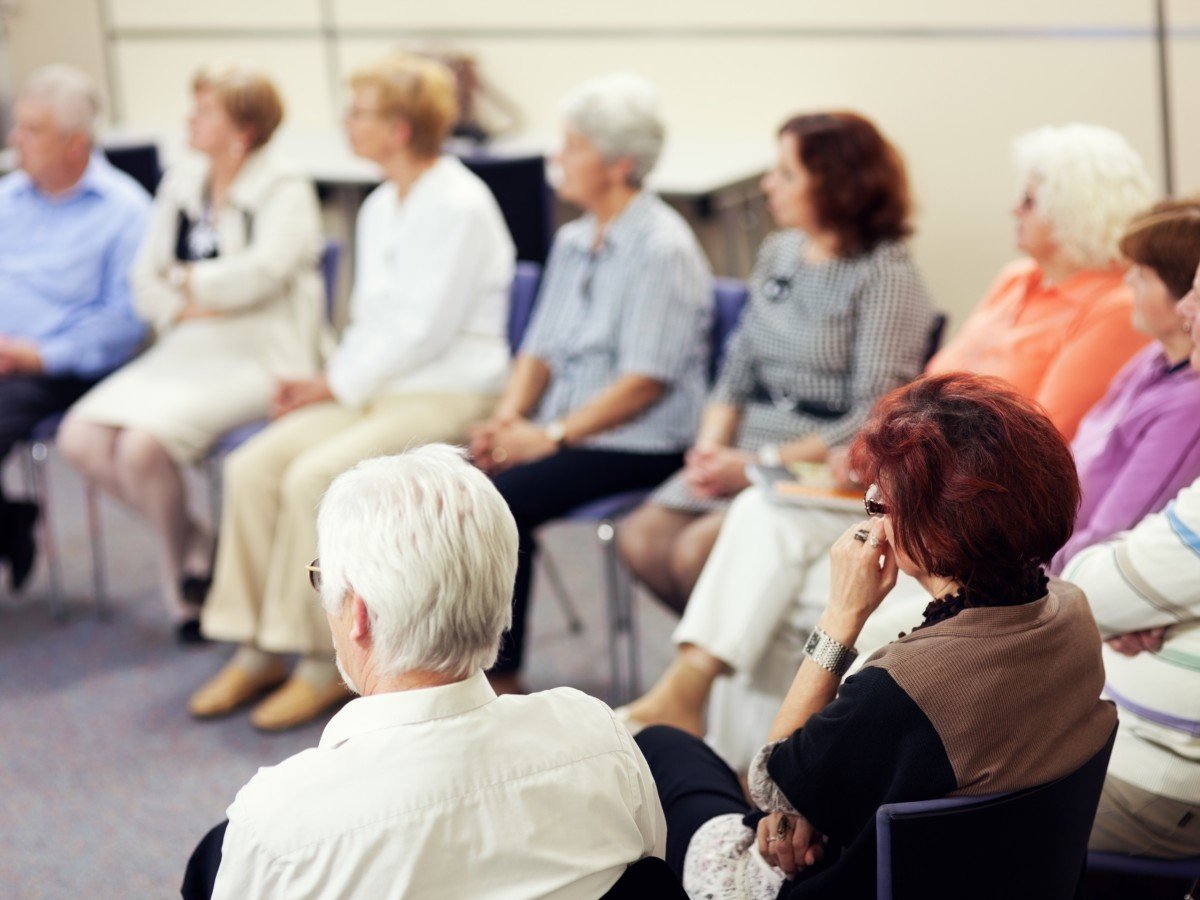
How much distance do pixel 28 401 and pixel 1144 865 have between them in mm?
2956

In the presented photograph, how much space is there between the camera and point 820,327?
299 centimetres

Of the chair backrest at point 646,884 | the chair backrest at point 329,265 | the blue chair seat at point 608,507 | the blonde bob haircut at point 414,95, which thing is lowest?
the blue chair seat at point 608,507

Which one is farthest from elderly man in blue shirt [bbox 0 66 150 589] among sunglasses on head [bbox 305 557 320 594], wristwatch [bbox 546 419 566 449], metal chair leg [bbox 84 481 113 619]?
sunglasses on head [bbox 305 557 320 594]

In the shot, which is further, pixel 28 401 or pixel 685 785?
pixel 28 401

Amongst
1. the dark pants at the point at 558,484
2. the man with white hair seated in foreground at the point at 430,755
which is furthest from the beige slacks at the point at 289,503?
the man with white hair seated in foreground at the point at 430,755

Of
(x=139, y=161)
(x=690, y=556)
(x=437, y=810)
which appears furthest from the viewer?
(x=139, y=161)

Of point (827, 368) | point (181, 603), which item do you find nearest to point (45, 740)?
point (181, 603)

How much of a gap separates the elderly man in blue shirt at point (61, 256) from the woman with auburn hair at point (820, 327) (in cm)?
171

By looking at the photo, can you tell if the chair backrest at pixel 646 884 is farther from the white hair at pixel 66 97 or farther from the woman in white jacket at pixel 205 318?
the white hair at pixel 66 97

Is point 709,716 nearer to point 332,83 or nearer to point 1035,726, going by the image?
point 1035,726

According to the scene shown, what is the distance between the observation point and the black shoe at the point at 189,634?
369 cm

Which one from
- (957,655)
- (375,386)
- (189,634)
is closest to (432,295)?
(375,386)

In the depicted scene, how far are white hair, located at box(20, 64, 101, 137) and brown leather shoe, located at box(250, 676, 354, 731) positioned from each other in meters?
1.71

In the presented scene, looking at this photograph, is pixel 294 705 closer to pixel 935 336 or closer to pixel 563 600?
pixel 563 600
